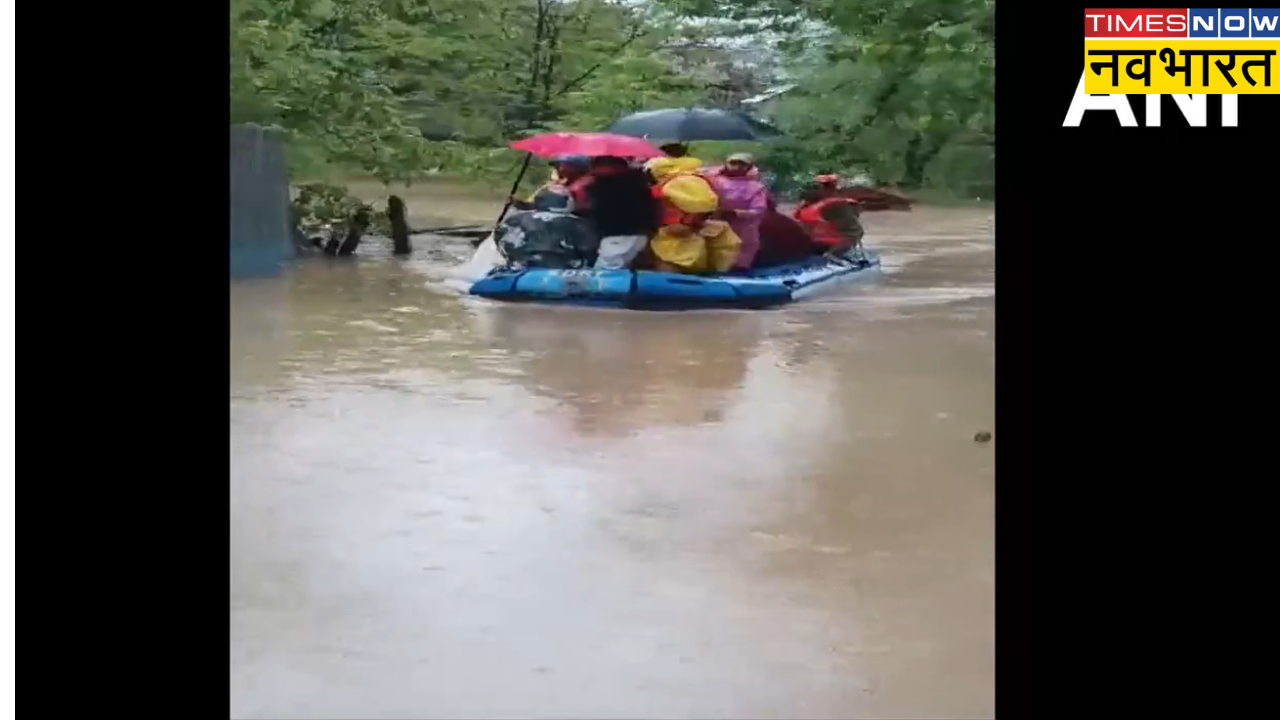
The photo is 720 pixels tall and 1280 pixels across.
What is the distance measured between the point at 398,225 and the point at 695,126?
75cm

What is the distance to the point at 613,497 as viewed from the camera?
8.23 ft

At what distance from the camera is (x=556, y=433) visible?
264 cm

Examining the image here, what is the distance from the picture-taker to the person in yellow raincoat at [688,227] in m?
2.78

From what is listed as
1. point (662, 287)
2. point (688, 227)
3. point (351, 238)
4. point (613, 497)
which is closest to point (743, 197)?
point (688, 227)
